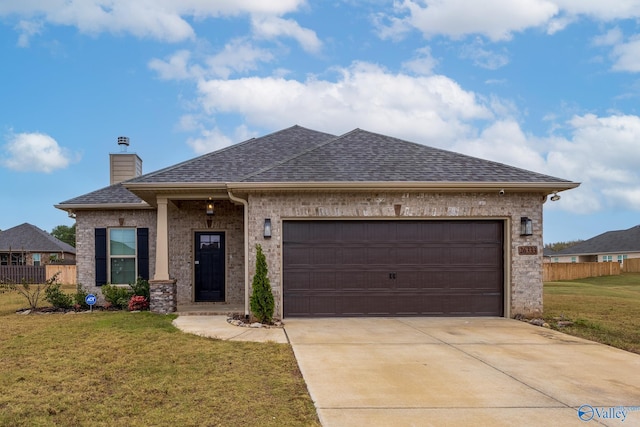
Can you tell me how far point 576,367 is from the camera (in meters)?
5.66

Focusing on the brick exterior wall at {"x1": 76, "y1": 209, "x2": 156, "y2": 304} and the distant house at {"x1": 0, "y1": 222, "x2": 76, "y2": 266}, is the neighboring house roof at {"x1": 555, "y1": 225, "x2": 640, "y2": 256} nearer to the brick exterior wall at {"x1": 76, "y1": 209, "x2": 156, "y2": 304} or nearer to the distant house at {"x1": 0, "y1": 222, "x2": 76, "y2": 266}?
the brick exterior wall at {"x1": 76, "y1": 209, "x2": 156, "y2": 304}

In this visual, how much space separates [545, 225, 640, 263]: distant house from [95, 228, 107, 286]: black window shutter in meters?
37.6

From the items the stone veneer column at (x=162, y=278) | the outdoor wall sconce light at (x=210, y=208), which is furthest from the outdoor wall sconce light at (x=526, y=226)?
the stone veneer column at (x=162, y=278)

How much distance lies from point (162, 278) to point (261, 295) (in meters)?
2.80

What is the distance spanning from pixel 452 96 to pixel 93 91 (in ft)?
48.7

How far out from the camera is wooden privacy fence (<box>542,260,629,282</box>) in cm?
2885

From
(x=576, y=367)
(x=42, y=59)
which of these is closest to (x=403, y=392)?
(x=576, y=367)

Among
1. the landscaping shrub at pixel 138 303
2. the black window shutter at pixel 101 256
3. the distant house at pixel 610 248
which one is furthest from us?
the distant house at pixel 610 248

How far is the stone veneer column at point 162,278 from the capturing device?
10062 millimetres

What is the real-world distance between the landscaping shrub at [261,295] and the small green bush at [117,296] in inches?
174

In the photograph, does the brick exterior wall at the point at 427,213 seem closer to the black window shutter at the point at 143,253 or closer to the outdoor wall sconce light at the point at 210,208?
the outdoor wall sconce light at the point at 210,208

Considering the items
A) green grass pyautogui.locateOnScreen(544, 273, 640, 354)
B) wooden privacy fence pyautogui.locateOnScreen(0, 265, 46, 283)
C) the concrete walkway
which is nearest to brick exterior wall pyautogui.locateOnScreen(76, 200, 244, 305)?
the concrete walkway

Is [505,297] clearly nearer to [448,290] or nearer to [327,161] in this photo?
[448,290]

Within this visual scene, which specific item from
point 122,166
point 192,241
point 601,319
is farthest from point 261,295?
point 122,166
